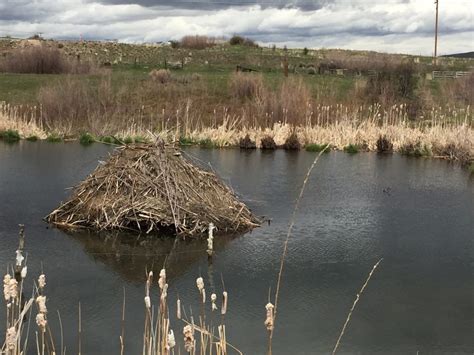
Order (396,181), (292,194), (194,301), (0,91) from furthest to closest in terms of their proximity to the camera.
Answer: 1. (0,91)
2. (396,181)
3. (292,194)
4. (194,301)

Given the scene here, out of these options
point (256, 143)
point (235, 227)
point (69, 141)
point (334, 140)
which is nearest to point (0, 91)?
point (69, 141)

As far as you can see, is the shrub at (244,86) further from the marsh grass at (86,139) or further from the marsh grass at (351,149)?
the marsh grass at (86,139)

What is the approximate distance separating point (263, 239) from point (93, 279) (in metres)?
2.89

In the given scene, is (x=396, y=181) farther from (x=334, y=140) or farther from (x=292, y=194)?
(x=334, y=140)

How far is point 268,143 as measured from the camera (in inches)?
787

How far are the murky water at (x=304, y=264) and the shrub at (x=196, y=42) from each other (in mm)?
40221

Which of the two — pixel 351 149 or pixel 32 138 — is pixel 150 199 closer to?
pixel 351 149

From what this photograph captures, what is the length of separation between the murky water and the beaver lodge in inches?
13.1

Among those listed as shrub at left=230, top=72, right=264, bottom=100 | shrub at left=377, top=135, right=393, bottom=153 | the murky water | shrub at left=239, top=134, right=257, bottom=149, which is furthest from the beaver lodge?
shrub at left=230, top=72, right=264, bottom=100

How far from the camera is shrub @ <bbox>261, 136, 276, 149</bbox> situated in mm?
19984

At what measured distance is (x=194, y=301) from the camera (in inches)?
300

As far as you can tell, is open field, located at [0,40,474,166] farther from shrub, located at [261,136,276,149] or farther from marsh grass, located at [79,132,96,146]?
shrub, located at [261,136,276,149]

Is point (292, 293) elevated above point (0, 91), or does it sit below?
below

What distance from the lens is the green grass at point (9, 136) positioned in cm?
2008
